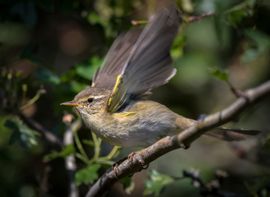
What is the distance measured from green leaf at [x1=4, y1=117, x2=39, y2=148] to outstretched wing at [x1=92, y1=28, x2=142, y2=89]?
525mm

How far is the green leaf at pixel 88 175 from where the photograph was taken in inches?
154

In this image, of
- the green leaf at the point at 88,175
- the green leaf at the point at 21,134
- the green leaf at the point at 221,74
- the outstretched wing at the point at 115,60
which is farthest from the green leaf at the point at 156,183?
the green leaf at the point at 221,74

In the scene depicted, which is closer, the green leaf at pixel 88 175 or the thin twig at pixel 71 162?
the green leaf at pixel 88 175

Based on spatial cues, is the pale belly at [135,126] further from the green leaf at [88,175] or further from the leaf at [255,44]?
the leaf at [255,44]

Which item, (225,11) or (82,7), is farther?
(82,7)

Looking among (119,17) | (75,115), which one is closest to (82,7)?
(119,17)

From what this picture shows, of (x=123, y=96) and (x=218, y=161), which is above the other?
(x=123, y=96)

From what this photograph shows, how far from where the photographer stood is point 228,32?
5453 millimetres

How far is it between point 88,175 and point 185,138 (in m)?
1.56

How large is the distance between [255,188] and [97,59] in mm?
1456

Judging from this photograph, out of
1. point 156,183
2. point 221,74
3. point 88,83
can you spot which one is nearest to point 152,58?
point 221,74

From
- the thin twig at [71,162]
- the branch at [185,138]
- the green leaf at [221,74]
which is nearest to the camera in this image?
the branch at [185,138]

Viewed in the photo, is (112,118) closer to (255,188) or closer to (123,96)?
(123,96)

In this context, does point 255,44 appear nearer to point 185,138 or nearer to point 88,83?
point 88,83
